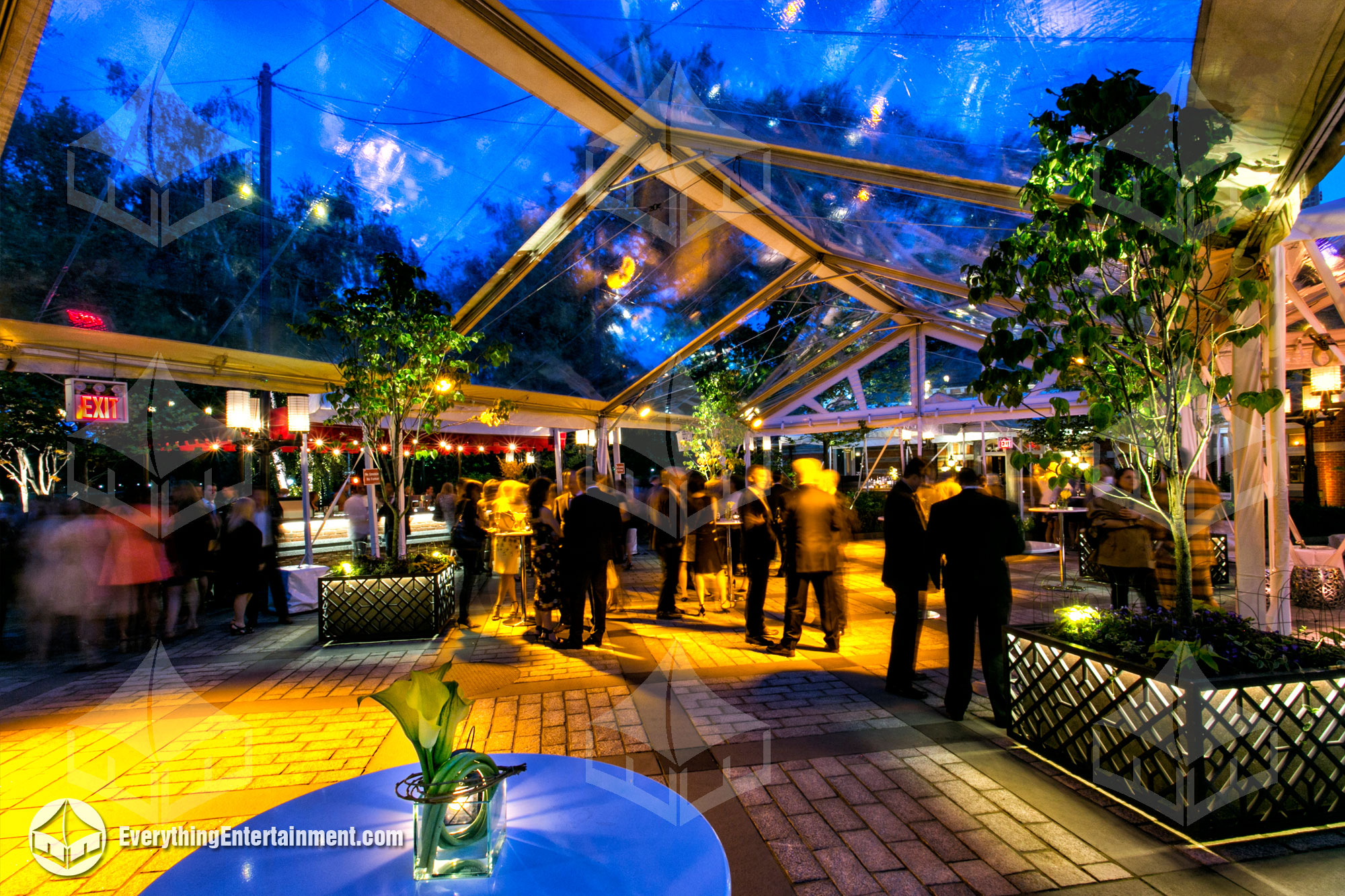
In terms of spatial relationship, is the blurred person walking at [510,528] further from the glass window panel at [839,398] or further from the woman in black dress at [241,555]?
the glass window panel at [839,398]

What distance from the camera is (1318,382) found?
21.0ft

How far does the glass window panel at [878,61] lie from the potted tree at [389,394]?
274 centimetres

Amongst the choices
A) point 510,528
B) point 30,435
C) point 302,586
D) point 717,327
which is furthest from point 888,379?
point 30,435

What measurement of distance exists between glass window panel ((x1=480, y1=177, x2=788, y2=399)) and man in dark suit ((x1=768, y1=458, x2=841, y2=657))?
4.13 m

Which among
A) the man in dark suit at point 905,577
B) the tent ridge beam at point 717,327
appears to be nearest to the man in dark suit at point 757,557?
the man in dark suit at point 905,577

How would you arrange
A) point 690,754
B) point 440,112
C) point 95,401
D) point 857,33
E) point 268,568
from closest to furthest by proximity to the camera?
1. point 690,754
2. point 857,33
3. point 440,112
4. point 95,401
5. point 268,568

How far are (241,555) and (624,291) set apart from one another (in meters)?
5.69

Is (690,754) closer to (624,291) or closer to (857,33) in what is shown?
(857,33)

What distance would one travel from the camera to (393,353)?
616cm

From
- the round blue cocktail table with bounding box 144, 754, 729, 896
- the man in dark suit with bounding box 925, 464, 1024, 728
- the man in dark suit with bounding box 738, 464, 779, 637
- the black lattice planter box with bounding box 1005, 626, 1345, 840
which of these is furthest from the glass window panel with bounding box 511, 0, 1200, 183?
the round blue cocktail table with bounding box 144, 754, 729, 896

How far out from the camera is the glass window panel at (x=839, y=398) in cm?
1454

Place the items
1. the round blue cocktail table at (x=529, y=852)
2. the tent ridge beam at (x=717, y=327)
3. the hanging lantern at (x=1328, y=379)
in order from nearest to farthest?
the round blue cocktail table at (x=529, y=852), the hanging lantern at (x=1328, y=379), the tent ridge beam at (x=717, y=327)

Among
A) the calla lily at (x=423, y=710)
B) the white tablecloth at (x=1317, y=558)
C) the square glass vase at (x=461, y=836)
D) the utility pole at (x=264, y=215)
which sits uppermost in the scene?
the utility pole at (x=264, y=215)

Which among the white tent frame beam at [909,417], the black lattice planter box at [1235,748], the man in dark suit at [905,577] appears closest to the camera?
the black lattice planter box at [1235,748]
